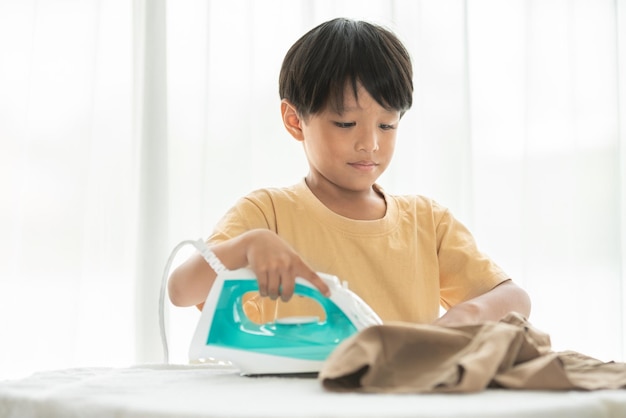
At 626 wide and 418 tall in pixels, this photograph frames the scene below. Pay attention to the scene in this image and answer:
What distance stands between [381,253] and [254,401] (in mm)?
724

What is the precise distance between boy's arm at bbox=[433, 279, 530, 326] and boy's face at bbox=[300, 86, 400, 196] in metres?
0.28

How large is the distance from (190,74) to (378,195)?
3.59 ft

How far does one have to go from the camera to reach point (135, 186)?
2389 millimetres

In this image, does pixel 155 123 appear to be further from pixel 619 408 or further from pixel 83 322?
pixel 619 408

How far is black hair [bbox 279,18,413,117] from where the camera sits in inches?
53.4

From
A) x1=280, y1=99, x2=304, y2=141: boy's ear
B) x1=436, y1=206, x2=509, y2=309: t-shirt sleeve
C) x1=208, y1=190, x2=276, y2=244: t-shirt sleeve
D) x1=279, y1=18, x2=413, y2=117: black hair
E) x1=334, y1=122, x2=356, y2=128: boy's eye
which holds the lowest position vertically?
x1=436, y1=206, x2=509, y2=309: t-shirt sleeve

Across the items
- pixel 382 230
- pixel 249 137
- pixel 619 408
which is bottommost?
pixel 619 408

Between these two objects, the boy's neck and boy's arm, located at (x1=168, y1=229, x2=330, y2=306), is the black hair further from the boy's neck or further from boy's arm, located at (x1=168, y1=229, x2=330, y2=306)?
boy's arm, located at (x1=168, y1=229, x2=330, y2=306)

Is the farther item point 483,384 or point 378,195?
point 378,195

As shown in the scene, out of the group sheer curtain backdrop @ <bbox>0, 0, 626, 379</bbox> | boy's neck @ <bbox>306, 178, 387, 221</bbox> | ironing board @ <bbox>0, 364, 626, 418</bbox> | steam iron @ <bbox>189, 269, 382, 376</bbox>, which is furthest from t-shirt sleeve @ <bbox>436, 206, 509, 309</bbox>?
sheer curtain backdrop @ <bbox>0, 0, 626, 379</bbox>

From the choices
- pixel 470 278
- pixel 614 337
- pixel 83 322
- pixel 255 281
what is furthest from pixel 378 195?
pixel 614 337

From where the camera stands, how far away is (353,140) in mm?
1357

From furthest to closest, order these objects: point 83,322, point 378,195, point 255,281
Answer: point 83,322
point 378,195
point 255,281

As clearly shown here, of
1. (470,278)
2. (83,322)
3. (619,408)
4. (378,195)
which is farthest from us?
(83,322)
